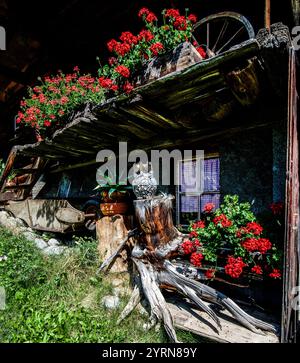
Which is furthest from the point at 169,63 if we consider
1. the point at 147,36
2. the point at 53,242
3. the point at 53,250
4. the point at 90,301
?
the point at 53,242

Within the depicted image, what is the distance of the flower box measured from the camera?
9.71 feet

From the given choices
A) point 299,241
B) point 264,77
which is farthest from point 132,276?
point 264,77

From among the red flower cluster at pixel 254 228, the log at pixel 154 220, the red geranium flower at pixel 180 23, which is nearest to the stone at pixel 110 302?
the log at pixel 154 220

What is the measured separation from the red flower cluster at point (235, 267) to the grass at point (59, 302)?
1111 mm

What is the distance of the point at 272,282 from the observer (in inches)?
109

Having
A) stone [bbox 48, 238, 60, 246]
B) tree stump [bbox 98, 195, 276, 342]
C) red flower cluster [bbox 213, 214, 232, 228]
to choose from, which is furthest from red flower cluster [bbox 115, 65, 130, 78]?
stone [bbox 48, 238, 60, 246]

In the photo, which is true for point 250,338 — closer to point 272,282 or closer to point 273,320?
point 273,320

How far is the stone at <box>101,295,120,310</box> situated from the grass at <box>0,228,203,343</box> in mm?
69

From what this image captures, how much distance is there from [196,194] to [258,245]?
1.98 m

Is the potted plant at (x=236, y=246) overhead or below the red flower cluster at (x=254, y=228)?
below

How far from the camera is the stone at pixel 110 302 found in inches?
144

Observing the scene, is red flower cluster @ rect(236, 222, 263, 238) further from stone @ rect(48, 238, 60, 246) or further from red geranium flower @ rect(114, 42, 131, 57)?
stone @ rect(48, 238, 60, 246)

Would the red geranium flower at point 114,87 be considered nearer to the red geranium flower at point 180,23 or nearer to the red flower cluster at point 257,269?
the red geranium flower at point 180,23
